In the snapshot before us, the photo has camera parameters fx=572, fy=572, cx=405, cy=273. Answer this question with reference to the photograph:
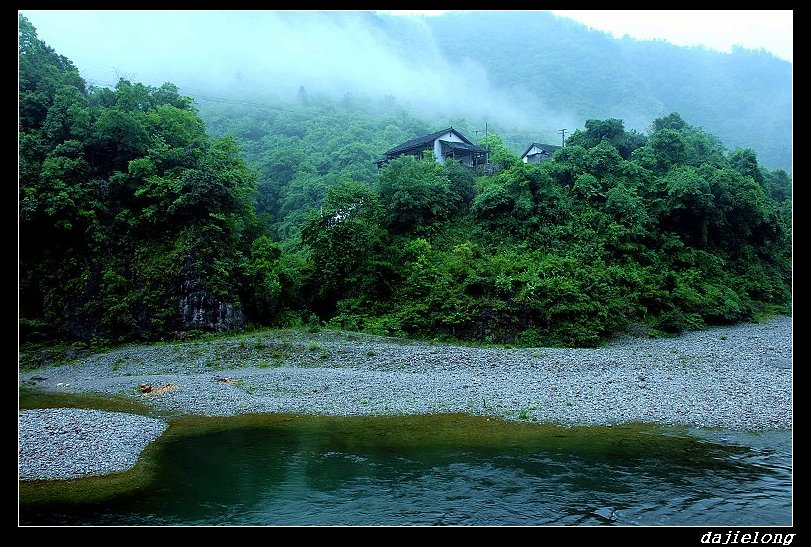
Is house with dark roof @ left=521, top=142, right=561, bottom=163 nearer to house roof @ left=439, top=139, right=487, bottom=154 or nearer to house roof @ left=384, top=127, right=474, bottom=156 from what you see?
house roof @ left=439, top=139, right=487, bottom=154

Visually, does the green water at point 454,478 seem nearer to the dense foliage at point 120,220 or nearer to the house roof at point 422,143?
the dense foliage at point 120,220

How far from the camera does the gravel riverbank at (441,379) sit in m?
14.7

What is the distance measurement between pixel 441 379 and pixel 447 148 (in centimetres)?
2656

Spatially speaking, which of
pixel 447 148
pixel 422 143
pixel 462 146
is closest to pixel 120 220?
pixel 422 143

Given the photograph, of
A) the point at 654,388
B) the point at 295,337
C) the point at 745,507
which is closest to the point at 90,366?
the point at 295,337

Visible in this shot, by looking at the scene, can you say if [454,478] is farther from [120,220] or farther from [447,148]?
[447,148]

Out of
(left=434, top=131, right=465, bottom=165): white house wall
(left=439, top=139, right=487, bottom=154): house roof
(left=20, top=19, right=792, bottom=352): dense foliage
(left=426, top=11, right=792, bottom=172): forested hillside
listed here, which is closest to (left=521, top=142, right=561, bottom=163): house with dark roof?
A: (left=439, top=139, right=487, bottom=154): house roof

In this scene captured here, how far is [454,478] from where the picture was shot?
35.5 ft

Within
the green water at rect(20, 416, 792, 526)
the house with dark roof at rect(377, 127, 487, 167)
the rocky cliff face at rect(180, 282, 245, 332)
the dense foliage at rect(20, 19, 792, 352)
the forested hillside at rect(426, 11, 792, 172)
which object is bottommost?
the green water at rect(20, 416, 792, 526)

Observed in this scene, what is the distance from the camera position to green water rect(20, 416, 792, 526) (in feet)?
30.3

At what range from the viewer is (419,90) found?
4008 inches

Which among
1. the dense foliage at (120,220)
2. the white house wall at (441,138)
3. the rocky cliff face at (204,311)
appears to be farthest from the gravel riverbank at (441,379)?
the white house wall at (441,138)

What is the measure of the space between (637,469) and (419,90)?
97.8 meters

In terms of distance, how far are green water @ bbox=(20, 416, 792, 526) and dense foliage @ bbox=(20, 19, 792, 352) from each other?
40.4 ft
